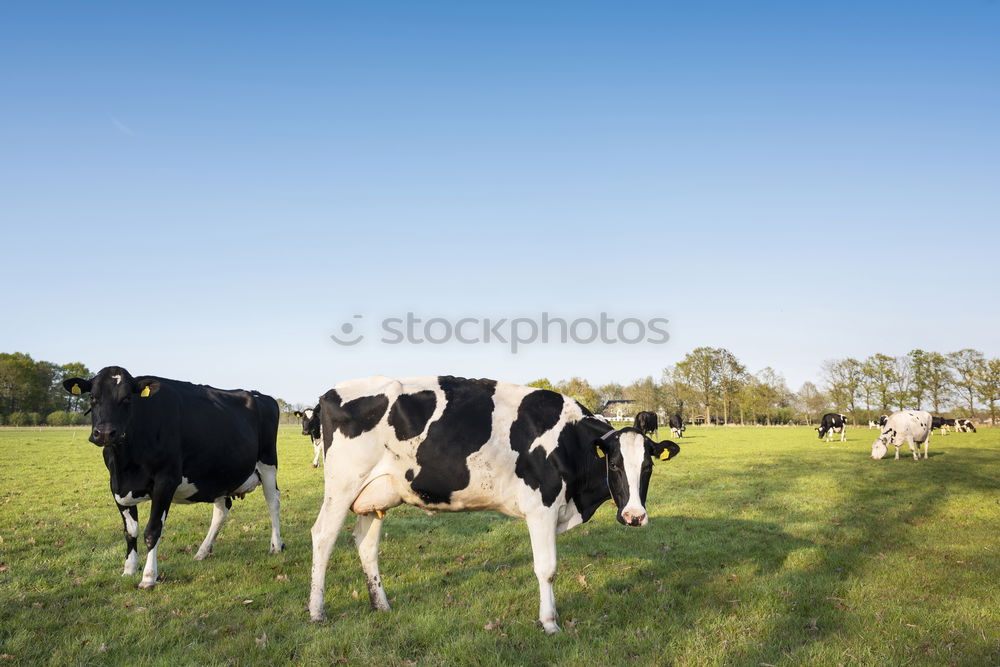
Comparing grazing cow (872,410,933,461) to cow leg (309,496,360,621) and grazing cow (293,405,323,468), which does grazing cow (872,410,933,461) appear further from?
cow leg (309,496,360,621)

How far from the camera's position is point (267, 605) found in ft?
22.8

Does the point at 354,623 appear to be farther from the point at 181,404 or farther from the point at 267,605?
the point at 181,404

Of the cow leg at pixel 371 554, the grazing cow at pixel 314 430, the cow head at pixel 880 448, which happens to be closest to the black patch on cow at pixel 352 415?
the cow leg at pixel 371 554

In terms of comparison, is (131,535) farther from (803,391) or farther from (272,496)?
(803,391)

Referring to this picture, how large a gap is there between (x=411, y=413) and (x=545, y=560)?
2096mm

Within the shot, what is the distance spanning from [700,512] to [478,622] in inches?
333

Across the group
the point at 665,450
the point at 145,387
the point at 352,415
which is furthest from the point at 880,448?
the point at 145,387

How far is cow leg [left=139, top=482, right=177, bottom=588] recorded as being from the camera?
755 centimetres

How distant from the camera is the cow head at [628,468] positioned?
21.1 feet

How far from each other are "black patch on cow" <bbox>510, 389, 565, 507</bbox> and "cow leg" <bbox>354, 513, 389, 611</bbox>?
5.85ft

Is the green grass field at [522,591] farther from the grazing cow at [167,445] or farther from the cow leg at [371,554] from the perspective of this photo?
the grazing cow at [167,445]

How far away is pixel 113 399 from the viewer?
293 inches

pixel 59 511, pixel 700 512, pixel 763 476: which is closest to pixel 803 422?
pixel 763 476

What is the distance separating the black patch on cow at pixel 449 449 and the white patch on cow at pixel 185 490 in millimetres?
3662
